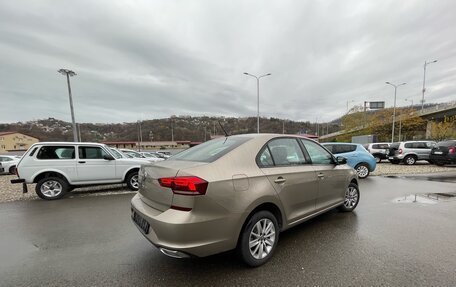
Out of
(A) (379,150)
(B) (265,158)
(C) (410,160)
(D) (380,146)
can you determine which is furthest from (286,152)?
(D) (380,146)

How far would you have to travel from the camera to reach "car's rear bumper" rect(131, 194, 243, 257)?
2.30 m

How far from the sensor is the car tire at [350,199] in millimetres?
4777

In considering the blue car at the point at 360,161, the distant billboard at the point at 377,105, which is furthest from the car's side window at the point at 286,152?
the distant billboard at the point at 377,105

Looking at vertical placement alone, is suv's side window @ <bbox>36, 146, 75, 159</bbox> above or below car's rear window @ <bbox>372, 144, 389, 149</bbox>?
above

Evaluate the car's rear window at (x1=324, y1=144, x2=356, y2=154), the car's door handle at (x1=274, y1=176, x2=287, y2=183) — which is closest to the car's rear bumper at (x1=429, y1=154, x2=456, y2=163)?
the car's rear window at (x1=324, y1=144, x2=356, y2=154)

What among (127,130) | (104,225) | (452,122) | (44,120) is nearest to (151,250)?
(104,225)

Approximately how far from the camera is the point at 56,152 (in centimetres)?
685

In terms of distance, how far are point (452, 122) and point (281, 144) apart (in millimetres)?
52258

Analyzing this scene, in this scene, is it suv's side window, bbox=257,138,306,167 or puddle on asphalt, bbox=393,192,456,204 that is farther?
puddle on asphalt, bbox=393,192,456,204

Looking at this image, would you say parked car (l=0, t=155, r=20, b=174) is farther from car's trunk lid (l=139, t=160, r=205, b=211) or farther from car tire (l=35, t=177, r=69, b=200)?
car's trunk lid (l=139, t=160, r=205, b=211)

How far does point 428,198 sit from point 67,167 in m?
10.3

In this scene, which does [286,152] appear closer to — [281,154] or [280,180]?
[281,154]

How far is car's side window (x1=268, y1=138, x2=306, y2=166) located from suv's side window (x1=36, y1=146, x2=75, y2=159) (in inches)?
260

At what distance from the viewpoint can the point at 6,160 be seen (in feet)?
50.4
